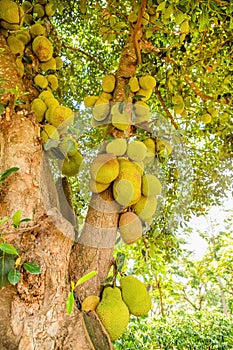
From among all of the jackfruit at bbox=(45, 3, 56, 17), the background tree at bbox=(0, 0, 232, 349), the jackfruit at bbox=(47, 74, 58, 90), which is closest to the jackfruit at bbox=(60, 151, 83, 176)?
the background tree at bbox=(0, 0, 232, 349)

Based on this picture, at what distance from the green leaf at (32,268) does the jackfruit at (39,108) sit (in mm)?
677

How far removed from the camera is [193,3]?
134 cm

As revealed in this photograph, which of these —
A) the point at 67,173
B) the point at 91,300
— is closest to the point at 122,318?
the point at 91,300

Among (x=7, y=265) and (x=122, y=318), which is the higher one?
(x=7, y=265)

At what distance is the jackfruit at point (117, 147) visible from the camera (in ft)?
4.23

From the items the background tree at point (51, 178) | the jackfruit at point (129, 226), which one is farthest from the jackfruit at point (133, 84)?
the jackfruit at point (129, 226)

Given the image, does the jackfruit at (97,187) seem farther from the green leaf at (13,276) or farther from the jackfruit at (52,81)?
the jackfruit at (52,81)

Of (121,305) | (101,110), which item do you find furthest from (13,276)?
(101,110)

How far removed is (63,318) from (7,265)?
193 millimetres

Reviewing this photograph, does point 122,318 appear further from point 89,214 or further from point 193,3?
point 193,3

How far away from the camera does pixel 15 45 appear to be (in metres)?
1.53

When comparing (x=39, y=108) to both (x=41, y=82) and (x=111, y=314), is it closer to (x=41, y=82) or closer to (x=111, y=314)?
(x=41, y=82)

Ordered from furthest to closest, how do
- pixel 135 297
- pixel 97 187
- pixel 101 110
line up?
1. pixel 101 110
2. pixel 97 187
3. pixel 135 297

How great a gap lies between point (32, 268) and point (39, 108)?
712 millimetres
